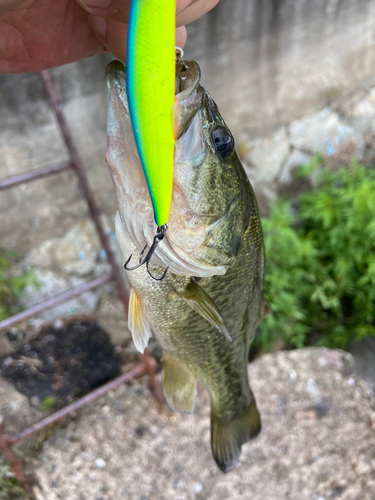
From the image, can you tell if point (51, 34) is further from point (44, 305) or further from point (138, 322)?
point (44, 305)

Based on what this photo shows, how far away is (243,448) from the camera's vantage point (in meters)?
1.94

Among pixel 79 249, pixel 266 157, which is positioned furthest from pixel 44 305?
pixel 266 157

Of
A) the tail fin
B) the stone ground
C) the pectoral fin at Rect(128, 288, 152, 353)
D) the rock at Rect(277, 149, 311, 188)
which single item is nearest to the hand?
the pectoral fin at Rect(128, 288, 152, 353)

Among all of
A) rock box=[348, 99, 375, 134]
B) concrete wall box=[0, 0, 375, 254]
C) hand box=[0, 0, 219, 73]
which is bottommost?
rock box=[348, 99, 375, 134]

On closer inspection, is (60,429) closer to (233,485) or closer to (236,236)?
(233,485)

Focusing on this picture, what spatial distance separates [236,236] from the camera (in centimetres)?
88

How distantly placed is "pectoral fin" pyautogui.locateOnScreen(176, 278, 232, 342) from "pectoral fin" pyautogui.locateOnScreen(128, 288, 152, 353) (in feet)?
0.52

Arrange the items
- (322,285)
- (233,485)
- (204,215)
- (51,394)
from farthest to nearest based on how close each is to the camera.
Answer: (322,285)
(51,394)
(233,485)
(204,215)

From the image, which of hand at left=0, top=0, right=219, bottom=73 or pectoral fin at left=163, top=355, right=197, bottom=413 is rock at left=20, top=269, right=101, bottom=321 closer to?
pectoral fin at left=163, top=355, right=197, bottom=413

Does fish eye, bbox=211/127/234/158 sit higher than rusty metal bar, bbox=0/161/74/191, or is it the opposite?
fish eye, bbox=211/127/234/158

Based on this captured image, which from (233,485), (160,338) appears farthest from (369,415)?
(160,338)

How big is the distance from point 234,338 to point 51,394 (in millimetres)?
1609

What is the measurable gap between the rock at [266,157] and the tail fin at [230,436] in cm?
178

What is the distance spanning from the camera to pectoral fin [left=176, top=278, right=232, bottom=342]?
32.2 inches
